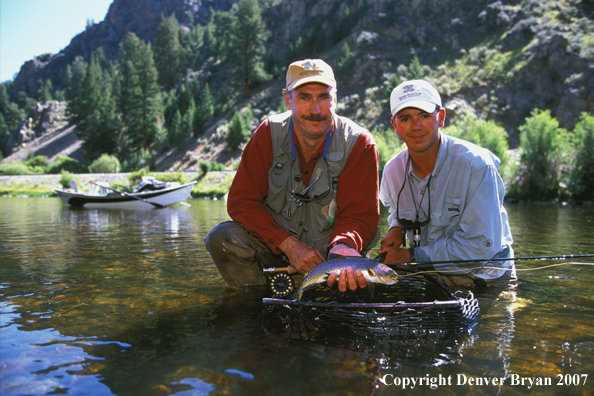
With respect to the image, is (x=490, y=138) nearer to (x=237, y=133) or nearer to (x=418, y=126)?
(x=418, y=126)

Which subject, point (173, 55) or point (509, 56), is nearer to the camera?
point (509, 56)

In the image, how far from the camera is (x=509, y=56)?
5934 cm

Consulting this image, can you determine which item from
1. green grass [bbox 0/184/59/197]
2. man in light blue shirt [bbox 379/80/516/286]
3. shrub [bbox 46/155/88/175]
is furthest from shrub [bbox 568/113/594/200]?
shrub [bbox 46/155/88/175]

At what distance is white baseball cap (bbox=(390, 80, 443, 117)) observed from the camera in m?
3.99

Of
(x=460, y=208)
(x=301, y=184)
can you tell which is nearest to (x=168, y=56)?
(x=301, y=184)

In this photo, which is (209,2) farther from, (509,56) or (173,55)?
(509,56)

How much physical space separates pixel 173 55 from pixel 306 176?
4233 inches

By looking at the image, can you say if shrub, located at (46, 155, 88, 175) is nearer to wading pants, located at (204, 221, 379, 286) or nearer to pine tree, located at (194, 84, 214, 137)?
pine tree, located at (194, 84, 214, 137)

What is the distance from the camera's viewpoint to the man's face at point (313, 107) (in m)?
3.95

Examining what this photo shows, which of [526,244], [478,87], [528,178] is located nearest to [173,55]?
[478,87]

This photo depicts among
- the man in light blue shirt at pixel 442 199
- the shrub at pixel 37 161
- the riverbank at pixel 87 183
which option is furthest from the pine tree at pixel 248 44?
the man in light blue shirt at pixel 442 199

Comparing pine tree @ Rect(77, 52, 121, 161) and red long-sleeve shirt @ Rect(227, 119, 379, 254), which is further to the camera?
pine tree @ Rect(77, 52, 121, 161)

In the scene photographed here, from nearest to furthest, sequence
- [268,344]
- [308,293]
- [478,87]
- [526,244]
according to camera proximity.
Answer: [268,344], [308,293], [526,244], [478,87]

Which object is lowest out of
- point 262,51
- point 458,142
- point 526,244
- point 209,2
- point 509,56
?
point 526,244
